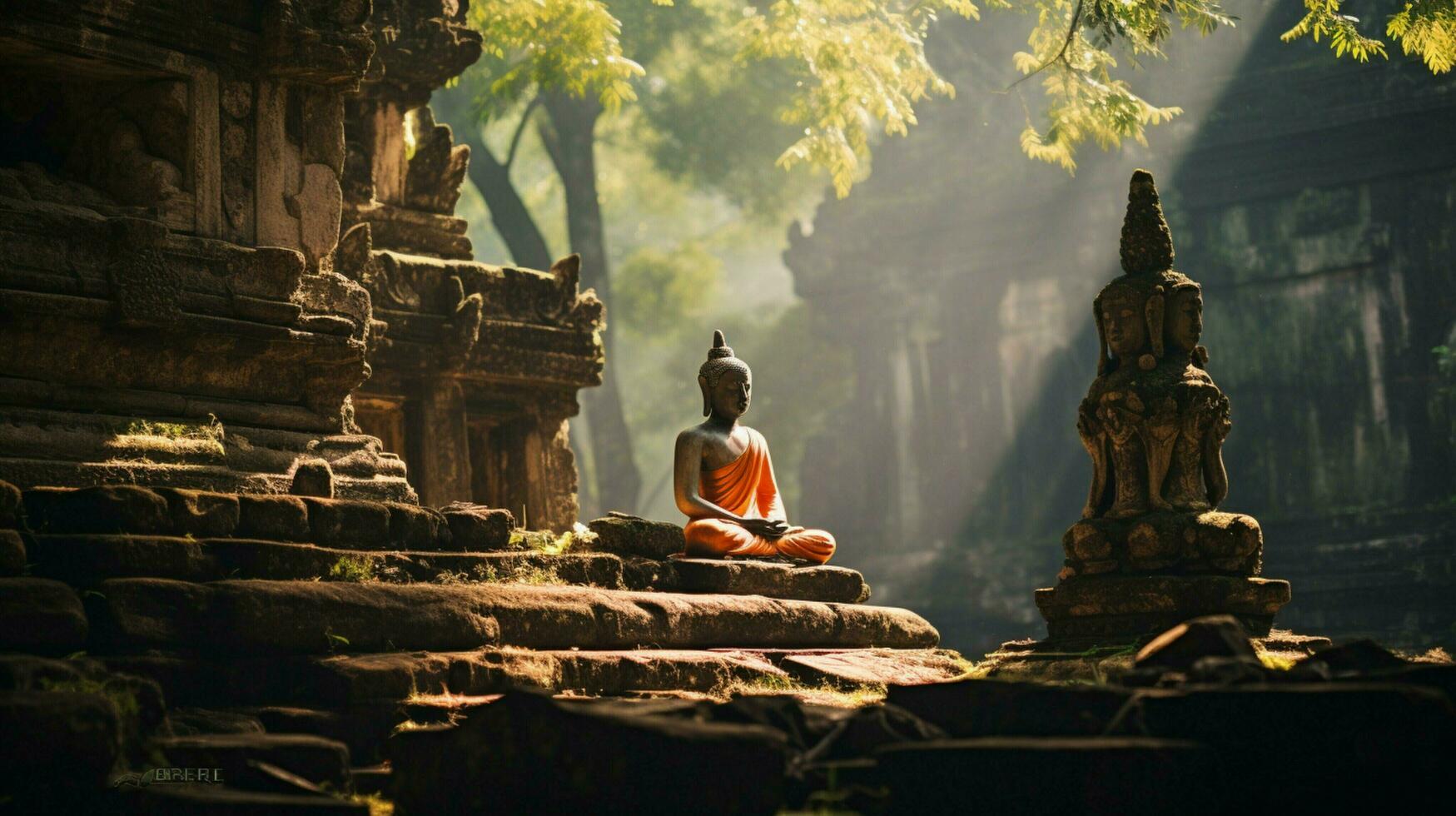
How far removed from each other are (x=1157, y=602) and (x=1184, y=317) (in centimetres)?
167

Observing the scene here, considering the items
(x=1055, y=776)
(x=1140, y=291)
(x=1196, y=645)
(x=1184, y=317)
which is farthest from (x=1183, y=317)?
(x=1055, y=776)

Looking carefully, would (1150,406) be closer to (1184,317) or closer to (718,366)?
(1184,317)

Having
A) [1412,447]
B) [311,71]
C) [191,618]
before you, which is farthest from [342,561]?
[1412,447]

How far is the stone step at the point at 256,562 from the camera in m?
5.86

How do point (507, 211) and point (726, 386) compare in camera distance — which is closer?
point (726, 386)

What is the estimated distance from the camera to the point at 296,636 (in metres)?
6.02

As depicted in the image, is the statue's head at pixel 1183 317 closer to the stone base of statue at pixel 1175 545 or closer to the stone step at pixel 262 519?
the stone base of statue at pixel 1175 545

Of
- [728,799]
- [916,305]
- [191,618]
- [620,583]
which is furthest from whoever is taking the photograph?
[916,305]

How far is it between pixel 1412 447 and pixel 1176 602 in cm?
1248

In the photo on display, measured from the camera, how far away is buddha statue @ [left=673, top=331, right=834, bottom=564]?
32.8ft

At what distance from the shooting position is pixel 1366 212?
65.7 ft

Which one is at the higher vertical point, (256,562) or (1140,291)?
(1140,291)

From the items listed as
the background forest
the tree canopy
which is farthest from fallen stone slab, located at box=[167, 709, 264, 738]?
the tree canopy

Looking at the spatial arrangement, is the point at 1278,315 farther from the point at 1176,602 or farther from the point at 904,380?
the point at 1176,602
